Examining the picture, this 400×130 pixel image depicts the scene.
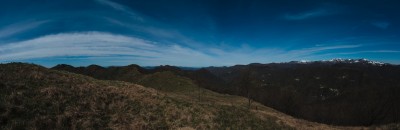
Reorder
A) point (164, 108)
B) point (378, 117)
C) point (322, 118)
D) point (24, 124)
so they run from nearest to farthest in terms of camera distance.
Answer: point (24, 124), point (164, 108), point (378, 117), point (322, 118)

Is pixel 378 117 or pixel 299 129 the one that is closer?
pixel 299 129

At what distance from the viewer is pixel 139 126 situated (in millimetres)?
20891

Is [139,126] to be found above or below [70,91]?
below

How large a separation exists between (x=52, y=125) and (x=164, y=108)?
1127 cm

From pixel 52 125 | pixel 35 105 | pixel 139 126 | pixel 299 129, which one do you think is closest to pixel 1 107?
pixel 35 105

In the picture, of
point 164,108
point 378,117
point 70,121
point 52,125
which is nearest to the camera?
point 52,125

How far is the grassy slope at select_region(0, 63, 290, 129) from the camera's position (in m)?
18.4

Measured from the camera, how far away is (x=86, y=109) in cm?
2216

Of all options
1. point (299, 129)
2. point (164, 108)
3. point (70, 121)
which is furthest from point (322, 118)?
point (70, 121)

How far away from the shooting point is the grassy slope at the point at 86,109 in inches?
723

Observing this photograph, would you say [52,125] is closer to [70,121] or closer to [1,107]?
[70,121]

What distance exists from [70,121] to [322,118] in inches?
5715

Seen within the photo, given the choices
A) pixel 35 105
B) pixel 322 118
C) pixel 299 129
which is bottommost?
pixel 322 118

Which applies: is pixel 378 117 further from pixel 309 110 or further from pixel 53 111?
pixel 53 111
